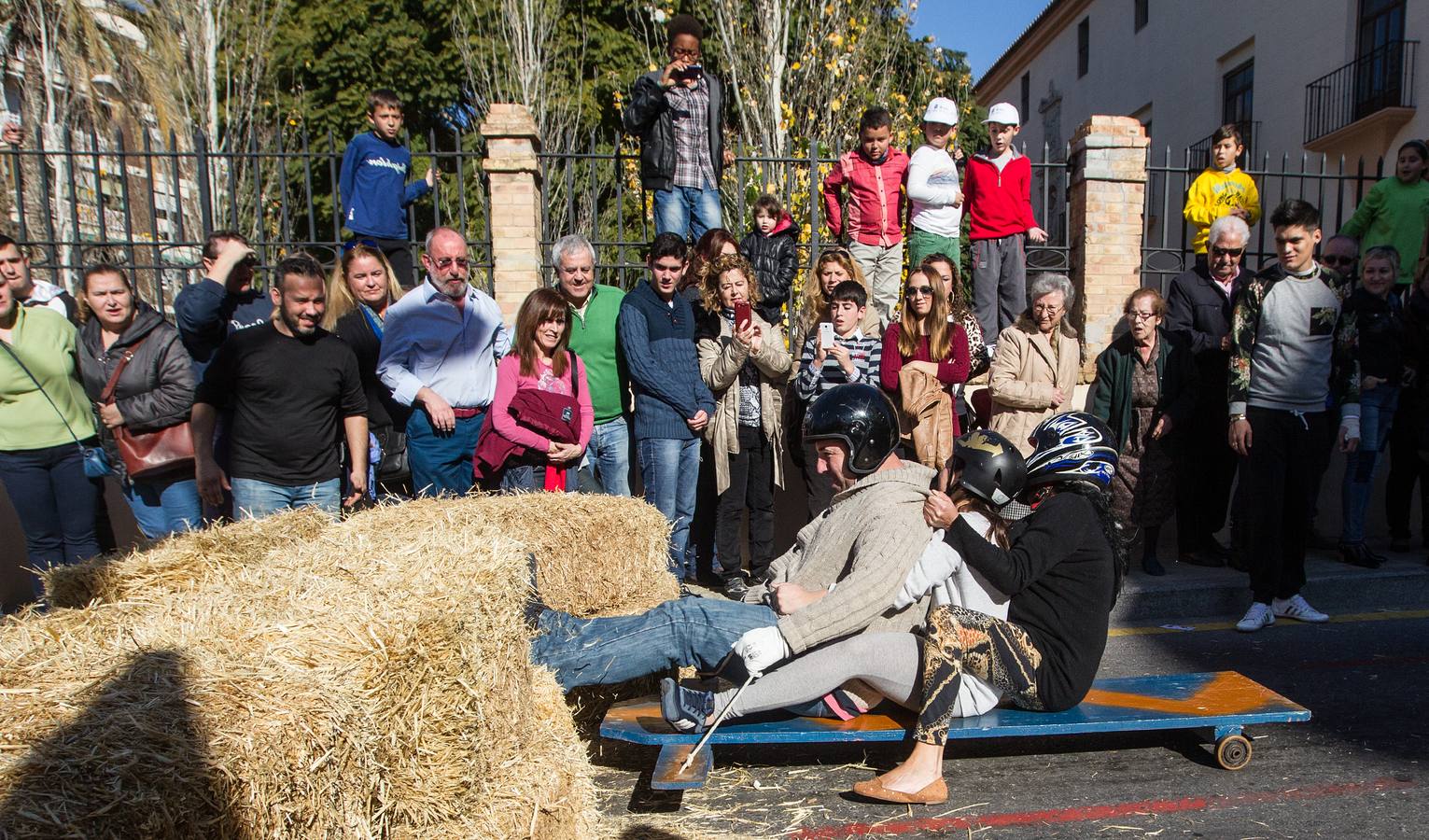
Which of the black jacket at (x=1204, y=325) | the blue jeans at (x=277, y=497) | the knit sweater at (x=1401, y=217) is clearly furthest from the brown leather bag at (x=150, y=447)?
the knit sweater at (x=1401, y=217)

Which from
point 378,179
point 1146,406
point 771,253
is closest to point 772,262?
point 771,253

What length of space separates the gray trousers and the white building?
39.6 ft

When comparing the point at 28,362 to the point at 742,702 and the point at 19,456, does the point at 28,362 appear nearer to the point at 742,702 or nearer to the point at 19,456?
the point at 19,456

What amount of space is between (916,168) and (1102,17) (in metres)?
24.8

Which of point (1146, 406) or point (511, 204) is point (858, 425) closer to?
point (1146, 406)

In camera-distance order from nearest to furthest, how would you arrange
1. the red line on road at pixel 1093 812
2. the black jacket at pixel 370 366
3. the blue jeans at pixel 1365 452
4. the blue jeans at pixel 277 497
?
the red line on road at pixel 1093 812 → the blue jeans at pixel 277 497 → the black jacket at pixel 370 366 → the blue jeans at pixel 1365 452

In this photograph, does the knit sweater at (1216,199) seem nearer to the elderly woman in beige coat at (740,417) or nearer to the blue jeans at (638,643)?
the elderly woman in beige coat at (740,417)

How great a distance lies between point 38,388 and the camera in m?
5.79

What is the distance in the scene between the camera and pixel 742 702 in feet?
13.0

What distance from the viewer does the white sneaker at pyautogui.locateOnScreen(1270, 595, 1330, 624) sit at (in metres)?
6.41

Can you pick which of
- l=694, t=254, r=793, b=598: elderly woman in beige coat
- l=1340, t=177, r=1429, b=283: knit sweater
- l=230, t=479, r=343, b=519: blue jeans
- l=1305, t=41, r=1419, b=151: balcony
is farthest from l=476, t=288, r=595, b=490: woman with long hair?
l=1305, t=41, r=1419, b=151: balcony

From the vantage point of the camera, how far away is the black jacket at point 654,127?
801 centimetres

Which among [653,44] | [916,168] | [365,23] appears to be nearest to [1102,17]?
[653,44]

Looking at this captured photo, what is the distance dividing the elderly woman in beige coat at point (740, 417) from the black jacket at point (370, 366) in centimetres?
209
